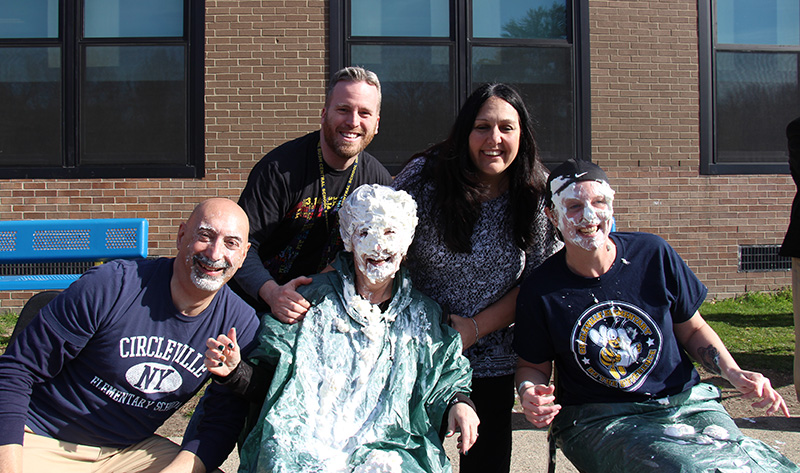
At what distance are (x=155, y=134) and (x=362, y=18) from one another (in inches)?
101

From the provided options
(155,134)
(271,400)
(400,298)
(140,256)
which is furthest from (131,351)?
(155,134)

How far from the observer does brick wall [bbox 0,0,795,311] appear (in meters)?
6.55

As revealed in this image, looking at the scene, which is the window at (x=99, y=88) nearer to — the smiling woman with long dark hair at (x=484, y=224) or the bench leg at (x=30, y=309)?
the bench leg at (x=30, y=309)

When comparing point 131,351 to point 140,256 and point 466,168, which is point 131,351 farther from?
point 140,256

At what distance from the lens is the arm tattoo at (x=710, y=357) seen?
234cm

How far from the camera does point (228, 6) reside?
6520mm

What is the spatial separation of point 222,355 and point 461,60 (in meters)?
5.41

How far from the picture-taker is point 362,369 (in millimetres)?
2324

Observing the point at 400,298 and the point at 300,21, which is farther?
the point at 300,21

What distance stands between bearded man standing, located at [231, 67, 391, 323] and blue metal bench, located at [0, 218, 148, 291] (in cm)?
195

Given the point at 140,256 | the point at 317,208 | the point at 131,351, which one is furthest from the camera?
the point at 140,256

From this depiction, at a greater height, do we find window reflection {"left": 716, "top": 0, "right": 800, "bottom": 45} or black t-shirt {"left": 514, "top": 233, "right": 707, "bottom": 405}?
window reflection {"left": 716, "top": 0, "right": 800, "bottom": 45}

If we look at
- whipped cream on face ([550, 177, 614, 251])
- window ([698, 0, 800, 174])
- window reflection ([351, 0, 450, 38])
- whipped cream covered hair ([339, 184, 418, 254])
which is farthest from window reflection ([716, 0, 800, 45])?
whipped cream covered hair ([339, 184, 418, 254])

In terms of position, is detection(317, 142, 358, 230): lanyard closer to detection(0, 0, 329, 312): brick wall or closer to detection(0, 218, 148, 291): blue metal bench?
detection(0, 218, 148, 291): blue metal bench
